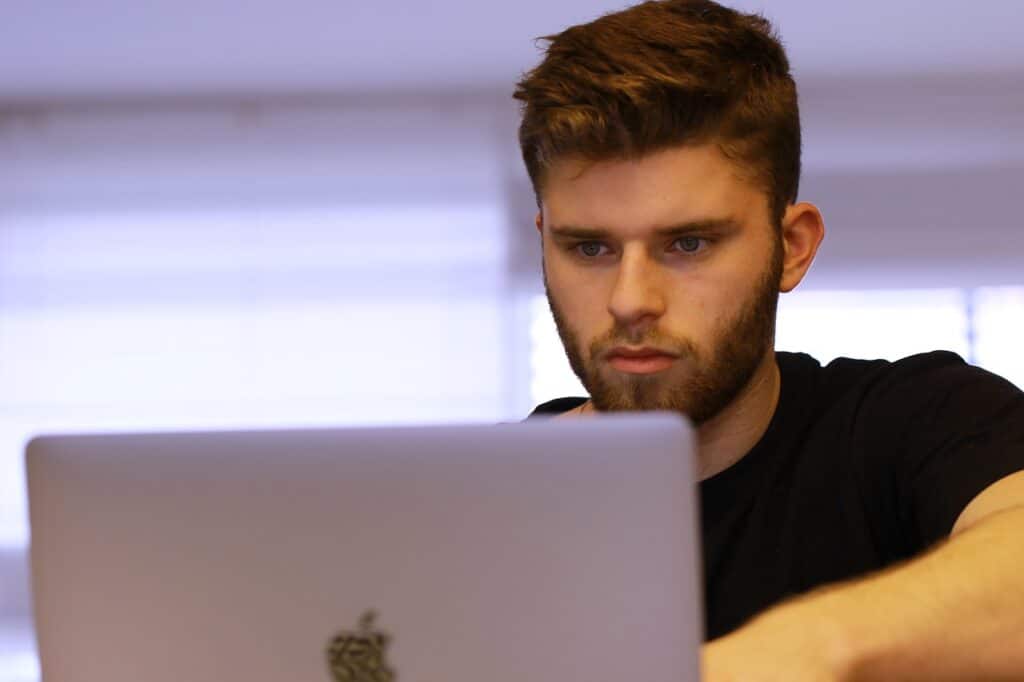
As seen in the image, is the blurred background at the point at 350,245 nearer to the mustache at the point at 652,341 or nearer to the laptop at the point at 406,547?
the mustache at the point at 652,341

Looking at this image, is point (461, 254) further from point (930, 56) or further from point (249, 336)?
point (930, 56)

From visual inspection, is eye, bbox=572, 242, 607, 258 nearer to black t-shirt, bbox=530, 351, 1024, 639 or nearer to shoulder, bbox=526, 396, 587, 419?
black t-shirt, bbox=530, 351, 1024, 639

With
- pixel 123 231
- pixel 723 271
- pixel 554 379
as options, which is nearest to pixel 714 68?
pixel 723 271

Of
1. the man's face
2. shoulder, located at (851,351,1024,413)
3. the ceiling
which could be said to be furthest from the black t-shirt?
the ceiling

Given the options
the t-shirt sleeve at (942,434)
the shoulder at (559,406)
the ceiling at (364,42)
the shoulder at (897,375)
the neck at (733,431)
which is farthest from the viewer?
the ceiling at (364,42)

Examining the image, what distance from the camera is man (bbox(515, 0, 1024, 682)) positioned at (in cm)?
138

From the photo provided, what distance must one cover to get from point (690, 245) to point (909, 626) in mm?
577

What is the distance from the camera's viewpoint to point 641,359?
1.41 meters

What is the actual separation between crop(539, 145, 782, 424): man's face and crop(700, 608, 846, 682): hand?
0.53m

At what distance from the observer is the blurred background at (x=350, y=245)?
5.06 meters

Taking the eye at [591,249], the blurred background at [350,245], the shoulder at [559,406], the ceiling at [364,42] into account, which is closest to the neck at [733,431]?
the eye at [591,249]

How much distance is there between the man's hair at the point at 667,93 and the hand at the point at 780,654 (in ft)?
2.17

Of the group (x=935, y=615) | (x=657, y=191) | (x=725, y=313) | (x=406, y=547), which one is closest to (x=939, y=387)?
(x=725, y=313)

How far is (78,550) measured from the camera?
785 mm
